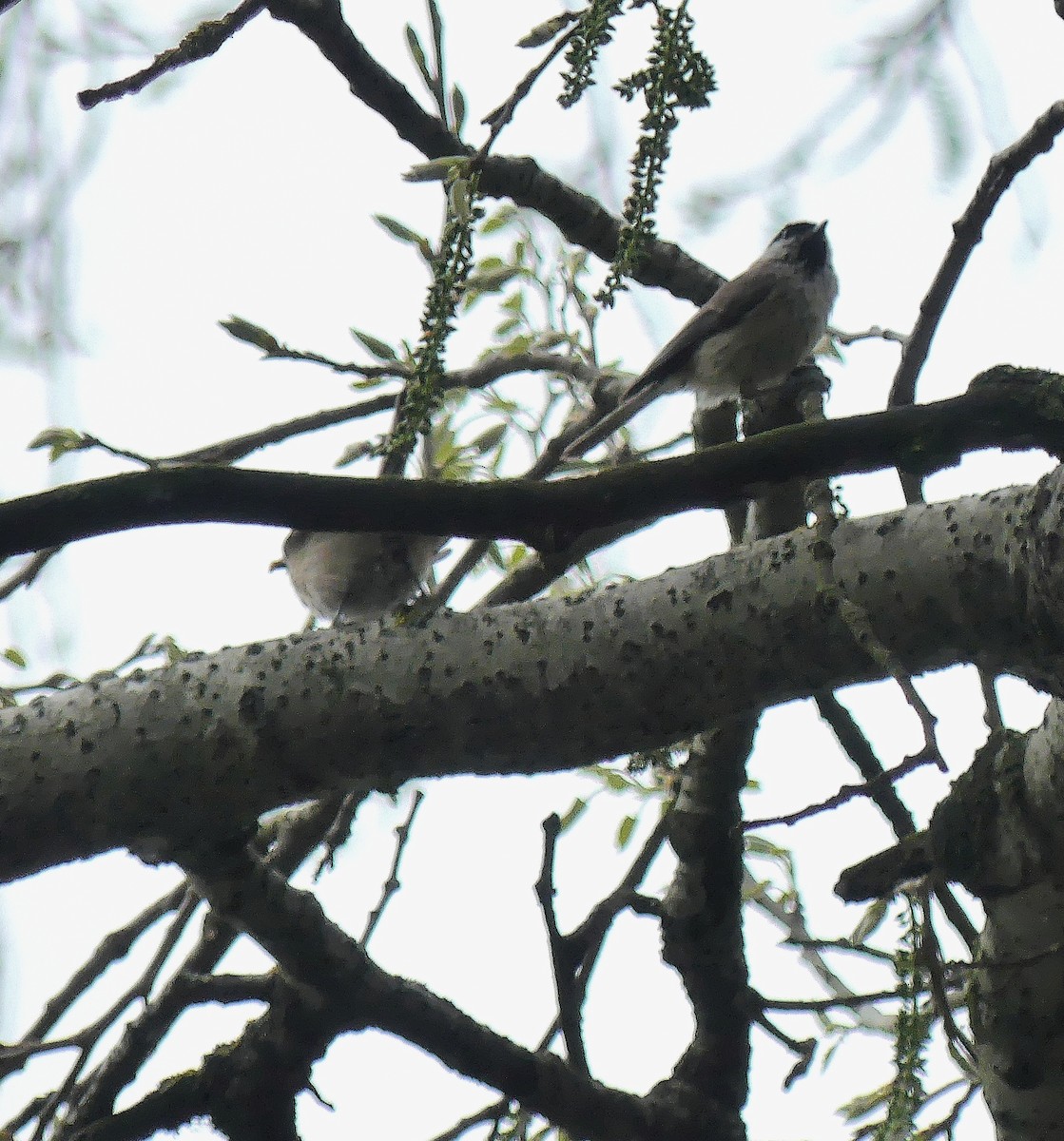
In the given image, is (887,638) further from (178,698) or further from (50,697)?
(50,697)

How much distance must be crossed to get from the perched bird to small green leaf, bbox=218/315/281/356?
51.5 inches

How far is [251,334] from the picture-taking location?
2613 mm

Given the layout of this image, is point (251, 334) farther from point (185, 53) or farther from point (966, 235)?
point (966, 235)

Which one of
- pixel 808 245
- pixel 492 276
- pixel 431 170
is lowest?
pixel 431 170

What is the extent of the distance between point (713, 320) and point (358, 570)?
1429mm

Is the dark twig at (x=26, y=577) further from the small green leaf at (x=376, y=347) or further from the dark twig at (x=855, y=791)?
the dark twig at (x=855, y=791)

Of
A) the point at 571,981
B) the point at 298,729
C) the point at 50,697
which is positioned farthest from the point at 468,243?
the point at 571,981

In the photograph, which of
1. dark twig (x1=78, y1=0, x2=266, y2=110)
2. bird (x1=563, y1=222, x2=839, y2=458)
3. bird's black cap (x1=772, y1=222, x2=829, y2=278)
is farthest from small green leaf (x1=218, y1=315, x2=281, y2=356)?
bird's black cap (x1=772, y1=222, x2=829, y2=278)

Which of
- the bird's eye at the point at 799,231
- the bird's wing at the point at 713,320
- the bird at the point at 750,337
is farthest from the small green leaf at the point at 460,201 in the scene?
the bird's eye at the point at 799,231

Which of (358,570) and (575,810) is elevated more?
(358,570)

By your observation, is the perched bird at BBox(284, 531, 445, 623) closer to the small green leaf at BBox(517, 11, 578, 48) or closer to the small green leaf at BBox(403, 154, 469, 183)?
the small green leaf at BBox(403, 154, 469, 183)

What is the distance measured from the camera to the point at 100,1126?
2.18m

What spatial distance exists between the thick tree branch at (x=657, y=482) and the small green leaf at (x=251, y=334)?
3.67 ft

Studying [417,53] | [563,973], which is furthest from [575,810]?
[417,53]
